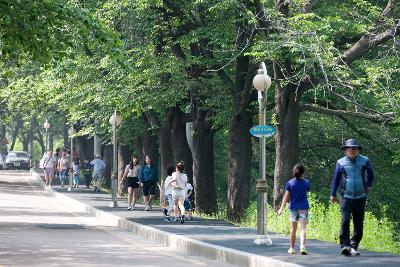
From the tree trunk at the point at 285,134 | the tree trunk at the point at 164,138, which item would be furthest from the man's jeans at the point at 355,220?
the tree trunk at the point at 164,138

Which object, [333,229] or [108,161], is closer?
[333,229]

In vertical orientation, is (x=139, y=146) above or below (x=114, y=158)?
above

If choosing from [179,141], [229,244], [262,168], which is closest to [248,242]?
[229,244]

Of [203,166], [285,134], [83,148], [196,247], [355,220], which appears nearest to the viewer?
[355,220]

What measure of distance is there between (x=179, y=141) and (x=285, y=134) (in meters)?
11.2

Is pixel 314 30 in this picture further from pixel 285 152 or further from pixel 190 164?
pixel 190 164

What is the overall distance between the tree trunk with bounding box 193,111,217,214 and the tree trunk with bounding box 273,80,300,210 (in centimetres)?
776

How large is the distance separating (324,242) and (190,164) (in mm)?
18723

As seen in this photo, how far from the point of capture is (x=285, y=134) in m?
28.3

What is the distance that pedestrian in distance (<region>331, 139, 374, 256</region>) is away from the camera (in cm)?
1762

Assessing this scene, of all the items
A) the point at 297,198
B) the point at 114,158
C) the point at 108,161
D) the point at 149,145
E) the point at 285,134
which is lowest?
the point at 297,198

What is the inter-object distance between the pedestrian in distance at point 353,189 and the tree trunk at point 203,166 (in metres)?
18.4

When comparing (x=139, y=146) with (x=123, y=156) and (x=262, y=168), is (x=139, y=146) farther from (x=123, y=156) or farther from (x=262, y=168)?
(x=262, y=168)

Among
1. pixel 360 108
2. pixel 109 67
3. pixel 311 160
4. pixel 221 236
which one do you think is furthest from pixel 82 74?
pixel 221 236
